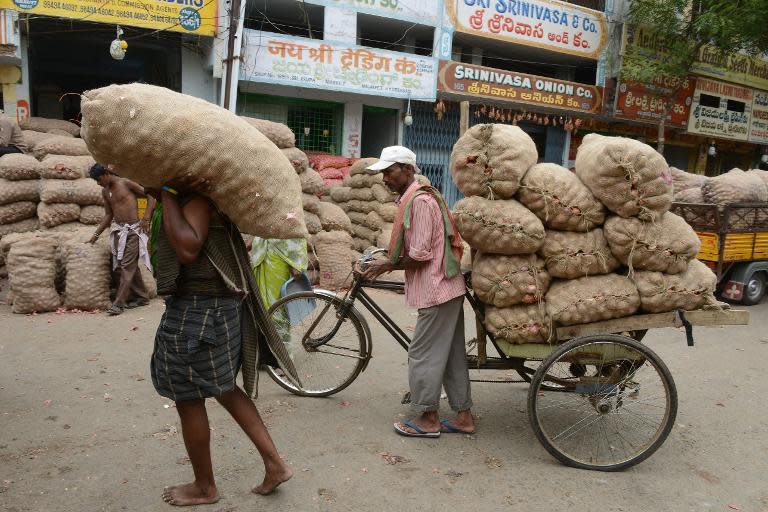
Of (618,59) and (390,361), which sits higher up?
(618,59)

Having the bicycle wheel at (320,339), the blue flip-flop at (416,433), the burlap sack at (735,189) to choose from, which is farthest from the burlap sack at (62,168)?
the burlap sack at (735,189)

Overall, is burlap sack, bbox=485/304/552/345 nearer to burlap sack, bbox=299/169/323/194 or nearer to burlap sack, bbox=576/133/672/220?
burlap sack, bbox=576/133/672/220

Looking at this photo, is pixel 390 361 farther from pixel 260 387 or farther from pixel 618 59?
pixel 618 59

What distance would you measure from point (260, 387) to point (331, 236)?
363cm

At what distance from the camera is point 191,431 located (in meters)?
2.41

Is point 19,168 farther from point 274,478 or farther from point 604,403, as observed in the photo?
point 604,403

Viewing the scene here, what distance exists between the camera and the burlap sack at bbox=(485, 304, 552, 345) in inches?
121

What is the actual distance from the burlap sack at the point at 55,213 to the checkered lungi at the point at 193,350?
5.14 meters

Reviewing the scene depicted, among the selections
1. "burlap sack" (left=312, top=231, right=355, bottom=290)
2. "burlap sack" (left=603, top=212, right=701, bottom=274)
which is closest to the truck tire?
"burlap sack" (left=312, top=231, right=355, bottom=290)

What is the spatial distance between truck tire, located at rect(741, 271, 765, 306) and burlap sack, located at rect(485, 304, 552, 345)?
19.8 ft

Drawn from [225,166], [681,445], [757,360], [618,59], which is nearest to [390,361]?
[681,445]

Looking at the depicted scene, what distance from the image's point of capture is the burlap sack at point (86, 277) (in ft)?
19.4

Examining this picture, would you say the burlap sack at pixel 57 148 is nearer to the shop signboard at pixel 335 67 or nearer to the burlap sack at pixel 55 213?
the burlap sack at pixel 55 213

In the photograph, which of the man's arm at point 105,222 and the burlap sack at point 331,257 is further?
the burlap sack at point 331,257
